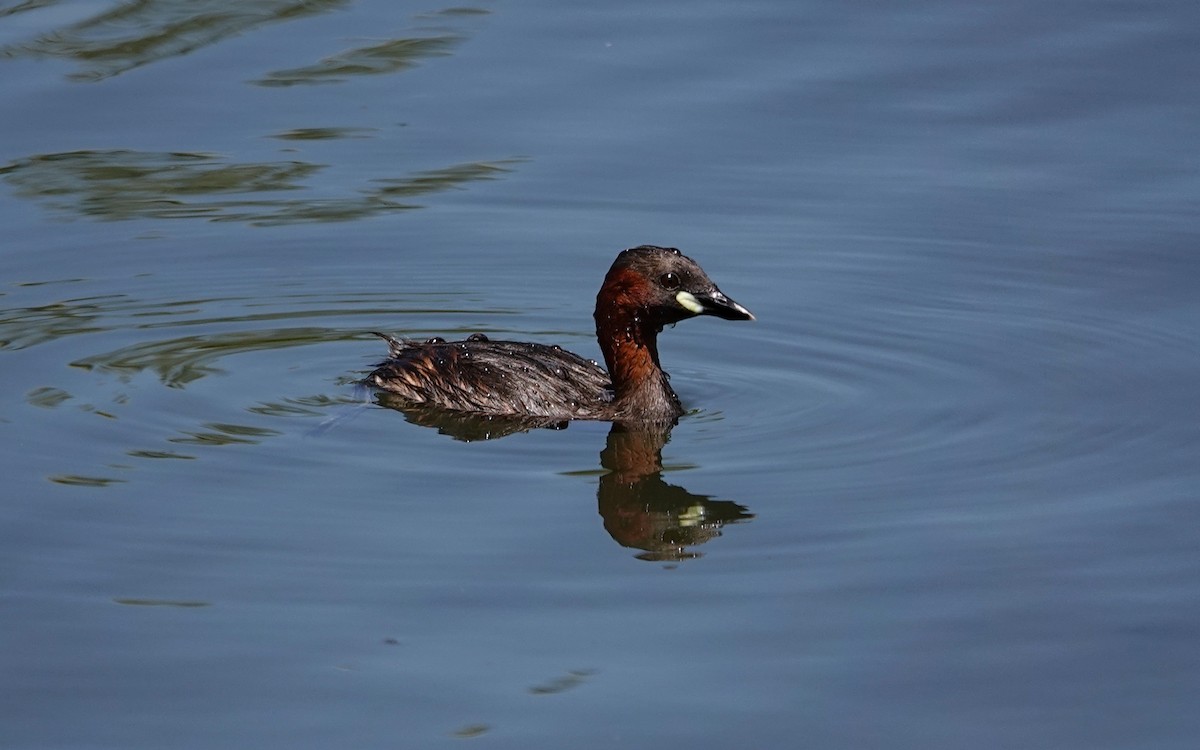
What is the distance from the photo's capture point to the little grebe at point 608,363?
34.8 feet

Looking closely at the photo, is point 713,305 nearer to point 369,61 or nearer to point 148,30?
Result: point 369,61

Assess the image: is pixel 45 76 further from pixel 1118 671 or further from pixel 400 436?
pixel 1118 671

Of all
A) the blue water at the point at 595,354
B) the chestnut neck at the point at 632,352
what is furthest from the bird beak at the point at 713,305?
the blue water at the point at 595,354

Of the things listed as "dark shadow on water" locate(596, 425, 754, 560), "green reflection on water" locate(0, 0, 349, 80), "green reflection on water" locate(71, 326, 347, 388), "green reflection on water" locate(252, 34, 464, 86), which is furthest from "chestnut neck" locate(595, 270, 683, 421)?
"green reflection on water" locate(0, 0, 349, 80)

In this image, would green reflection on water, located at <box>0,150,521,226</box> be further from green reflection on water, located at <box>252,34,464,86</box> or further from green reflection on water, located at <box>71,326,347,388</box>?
green reflection on water, located at <box>71,326,347,388</box>

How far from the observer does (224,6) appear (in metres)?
17.5

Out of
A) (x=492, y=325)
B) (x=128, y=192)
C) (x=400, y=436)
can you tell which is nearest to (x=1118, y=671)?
(x=400, y=436)

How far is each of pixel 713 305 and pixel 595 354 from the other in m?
1.72

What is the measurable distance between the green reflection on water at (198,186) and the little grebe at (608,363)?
304cm

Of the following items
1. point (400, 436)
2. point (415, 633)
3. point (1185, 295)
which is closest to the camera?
point (415, 633)

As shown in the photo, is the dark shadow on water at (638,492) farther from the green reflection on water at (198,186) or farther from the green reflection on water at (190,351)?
the green reflection on water at (198,186)

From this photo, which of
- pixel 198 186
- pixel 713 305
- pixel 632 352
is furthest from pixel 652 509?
pixel 198 186

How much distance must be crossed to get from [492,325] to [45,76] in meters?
5.58

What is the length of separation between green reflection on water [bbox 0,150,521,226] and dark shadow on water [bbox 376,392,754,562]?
10.3 ft
